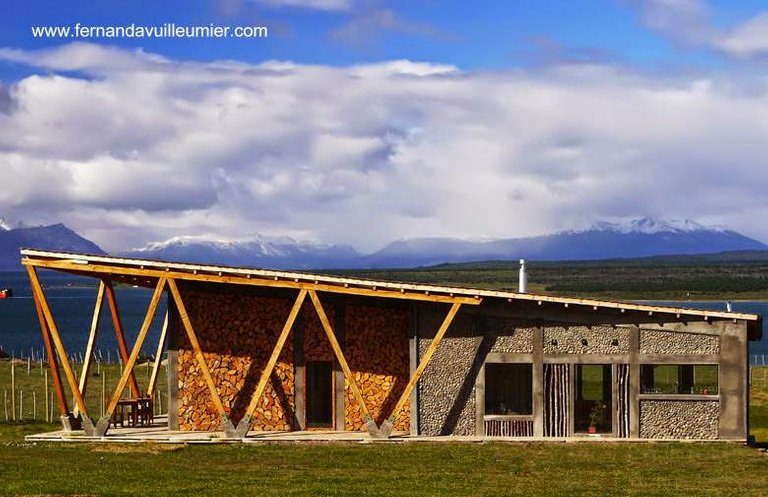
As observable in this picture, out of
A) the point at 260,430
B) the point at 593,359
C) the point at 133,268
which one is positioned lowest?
the point at 260,430

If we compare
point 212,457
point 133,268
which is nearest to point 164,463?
point 212,457

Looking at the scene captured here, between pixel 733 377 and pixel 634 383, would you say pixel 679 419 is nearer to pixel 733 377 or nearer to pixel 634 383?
pixel 634 383

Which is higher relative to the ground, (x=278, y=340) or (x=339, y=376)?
(x=278, y=340)

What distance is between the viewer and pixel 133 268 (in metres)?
29.0

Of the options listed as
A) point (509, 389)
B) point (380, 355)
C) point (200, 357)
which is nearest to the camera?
point (200, 357)

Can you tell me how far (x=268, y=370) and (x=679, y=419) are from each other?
993cm

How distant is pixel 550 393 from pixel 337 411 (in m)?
5.42

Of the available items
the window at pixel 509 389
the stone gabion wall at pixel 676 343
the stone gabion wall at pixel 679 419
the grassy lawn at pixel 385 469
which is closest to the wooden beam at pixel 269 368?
the grassy lawn at pixel 385 469

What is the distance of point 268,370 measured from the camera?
1137 inches

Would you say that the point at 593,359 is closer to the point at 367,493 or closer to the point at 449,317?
the point at 449,317

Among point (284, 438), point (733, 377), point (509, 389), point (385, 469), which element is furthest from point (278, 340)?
point (733, 377)

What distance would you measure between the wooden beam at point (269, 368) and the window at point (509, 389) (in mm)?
5083

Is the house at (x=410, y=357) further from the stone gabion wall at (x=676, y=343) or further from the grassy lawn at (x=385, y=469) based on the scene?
the grassy lawn at (x=385, y=469)

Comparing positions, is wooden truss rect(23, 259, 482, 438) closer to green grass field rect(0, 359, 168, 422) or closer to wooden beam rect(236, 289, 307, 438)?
wooden beam rect(236, 289, 307, 438)
